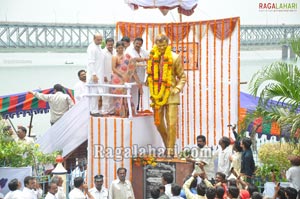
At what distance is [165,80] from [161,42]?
1.56 feet

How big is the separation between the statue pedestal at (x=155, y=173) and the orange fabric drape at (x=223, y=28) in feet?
6.71

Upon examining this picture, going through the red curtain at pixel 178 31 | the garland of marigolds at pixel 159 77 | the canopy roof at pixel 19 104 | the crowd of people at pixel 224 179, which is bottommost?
the crowd of people at pixel 224 179

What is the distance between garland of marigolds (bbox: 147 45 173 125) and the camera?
412 inches

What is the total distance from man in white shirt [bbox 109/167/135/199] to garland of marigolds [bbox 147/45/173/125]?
1190 millimetres

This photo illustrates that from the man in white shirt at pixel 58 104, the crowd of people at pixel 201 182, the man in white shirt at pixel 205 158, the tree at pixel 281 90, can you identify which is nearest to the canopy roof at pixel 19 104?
the man in white shirt at pixel 58 104

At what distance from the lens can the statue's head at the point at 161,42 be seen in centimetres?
1042

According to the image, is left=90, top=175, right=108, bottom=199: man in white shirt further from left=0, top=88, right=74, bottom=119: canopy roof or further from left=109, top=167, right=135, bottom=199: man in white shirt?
left=0, top=88, right=74, bottom=119: canopy roof

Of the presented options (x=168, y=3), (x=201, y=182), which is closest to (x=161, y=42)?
(x=168, y=3)

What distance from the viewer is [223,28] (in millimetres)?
11500

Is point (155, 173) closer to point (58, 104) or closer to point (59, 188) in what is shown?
point (59, 188)

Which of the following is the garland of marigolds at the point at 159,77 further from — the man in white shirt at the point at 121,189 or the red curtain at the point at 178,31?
the red curtain at the point at 178,31

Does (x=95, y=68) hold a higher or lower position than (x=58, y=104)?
higher

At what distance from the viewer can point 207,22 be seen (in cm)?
1166

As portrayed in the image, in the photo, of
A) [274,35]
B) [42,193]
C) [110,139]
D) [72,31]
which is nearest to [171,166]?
[110,139]
